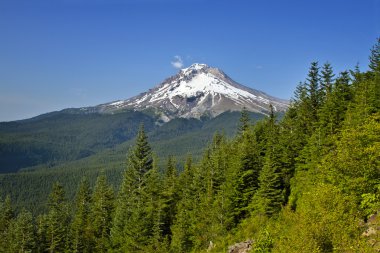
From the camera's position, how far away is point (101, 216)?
71.4m

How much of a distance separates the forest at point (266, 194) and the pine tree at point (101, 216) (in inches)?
8.0

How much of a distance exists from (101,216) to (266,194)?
37.4m

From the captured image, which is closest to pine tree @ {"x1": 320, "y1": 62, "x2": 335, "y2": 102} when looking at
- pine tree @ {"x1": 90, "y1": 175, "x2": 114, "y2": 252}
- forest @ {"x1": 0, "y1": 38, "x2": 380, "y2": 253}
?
forest @ {"x1": 0, "y1": 38, "x2": 380, "y2": 253}

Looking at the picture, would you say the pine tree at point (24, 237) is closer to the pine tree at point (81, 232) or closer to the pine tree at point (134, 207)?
the pine tree at point (81, 232)

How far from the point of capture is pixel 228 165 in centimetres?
5981

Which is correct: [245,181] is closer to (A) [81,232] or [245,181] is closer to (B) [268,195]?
(B) [268,195]

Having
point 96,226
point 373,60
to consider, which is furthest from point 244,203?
point 373,60

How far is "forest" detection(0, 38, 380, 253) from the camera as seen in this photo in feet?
92.7

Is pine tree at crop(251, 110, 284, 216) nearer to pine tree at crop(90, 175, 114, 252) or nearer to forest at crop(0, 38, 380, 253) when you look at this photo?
forest at crop(0, 38, 380, 253)

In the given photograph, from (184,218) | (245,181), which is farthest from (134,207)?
(245,181)

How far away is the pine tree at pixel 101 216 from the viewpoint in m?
68.5

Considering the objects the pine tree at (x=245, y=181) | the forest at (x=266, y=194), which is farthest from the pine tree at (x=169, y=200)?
the pine tree at (x=245, y=181)

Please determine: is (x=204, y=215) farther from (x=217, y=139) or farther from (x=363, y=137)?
(x=217, y=139)

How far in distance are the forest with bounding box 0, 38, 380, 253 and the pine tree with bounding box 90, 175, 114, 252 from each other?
203 millimetres
